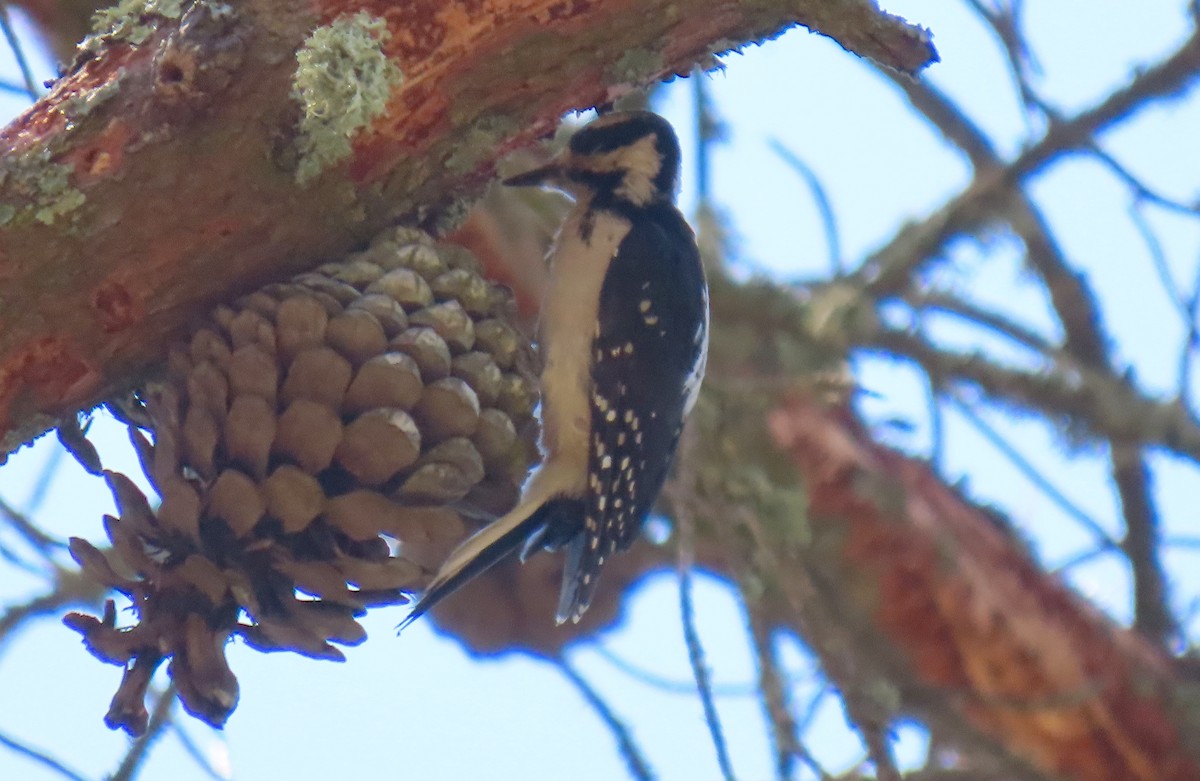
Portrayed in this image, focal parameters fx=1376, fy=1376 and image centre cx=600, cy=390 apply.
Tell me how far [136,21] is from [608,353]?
109 centimetres

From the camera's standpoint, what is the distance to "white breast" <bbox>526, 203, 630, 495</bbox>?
236 cm

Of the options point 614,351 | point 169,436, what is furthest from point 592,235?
point 169,436

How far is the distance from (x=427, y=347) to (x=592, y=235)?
940mm

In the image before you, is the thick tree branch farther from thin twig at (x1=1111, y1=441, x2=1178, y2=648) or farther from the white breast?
thin twig at (x1=1111, y1=441, x2=1178, y2=648)

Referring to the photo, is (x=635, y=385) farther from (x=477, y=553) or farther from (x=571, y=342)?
(x=477, y=553)

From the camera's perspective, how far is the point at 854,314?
294 centimetres

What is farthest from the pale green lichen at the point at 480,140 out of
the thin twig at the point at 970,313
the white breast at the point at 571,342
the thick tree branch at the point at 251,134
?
the thin twig at the point at 970,313

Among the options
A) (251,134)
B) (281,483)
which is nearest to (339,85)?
(251,134)

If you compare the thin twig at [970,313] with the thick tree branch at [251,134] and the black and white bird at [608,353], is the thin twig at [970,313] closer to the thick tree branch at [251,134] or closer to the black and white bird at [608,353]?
the black and white bird at [608,353]

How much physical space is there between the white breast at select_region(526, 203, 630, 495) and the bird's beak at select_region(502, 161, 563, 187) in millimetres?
98

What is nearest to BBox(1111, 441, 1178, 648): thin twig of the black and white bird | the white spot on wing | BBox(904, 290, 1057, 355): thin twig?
BBox(904, 290, 1057, 355): thin twig

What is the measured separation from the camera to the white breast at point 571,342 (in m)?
2.36

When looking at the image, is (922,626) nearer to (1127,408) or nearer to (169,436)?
(1127,408)

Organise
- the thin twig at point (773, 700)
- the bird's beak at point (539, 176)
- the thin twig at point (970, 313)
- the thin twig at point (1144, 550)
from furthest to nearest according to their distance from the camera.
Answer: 1. the thin twig at point (970, 313)
2. the thin twig at point (1144, 550)
3. the bird's beak at point (539, 176)
4. the thin twig at point (773, 700)
